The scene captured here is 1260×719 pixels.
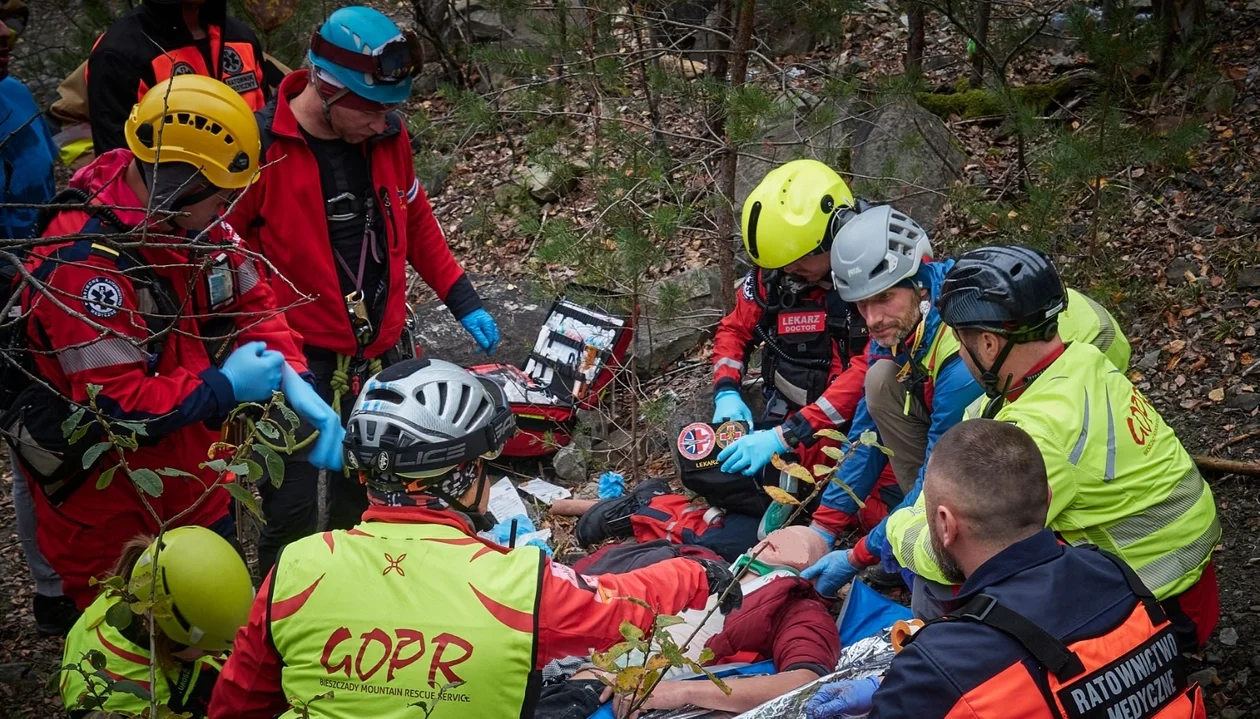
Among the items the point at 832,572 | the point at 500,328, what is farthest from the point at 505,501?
the point at 832,572

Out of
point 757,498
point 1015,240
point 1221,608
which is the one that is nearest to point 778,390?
point 757,498

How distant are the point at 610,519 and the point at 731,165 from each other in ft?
6.15

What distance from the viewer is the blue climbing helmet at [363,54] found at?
3.87 meters

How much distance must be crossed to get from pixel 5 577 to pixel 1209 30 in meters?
7.33

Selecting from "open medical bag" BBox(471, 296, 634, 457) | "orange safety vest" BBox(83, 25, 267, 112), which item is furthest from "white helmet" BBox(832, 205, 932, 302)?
"orange safety vest" BBox(83, 25, 267, 112)

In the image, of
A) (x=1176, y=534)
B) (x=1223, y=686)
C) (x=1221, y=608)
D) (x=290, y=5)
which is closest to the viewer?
(x=1176, y=534)

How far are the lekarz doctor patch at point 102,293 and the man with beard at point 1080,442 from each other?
2.46 meters

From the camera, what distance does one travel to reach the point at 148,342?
313 centimetres

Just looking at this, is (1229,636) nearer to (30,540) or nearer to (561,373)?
(561,373)

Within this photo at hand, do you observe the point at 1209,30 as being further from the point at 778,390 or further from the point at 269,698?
the point at 269,698

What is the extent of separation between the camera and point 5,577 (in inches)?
204

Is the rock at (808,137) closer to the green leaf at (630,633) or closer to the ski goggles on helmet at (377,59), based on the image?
the ski goggles on helmet at (377,59)

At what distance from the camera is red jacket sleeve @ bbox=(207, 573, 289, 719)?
2477mm

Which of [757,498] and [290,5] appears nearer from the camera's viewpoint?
[757,498]
